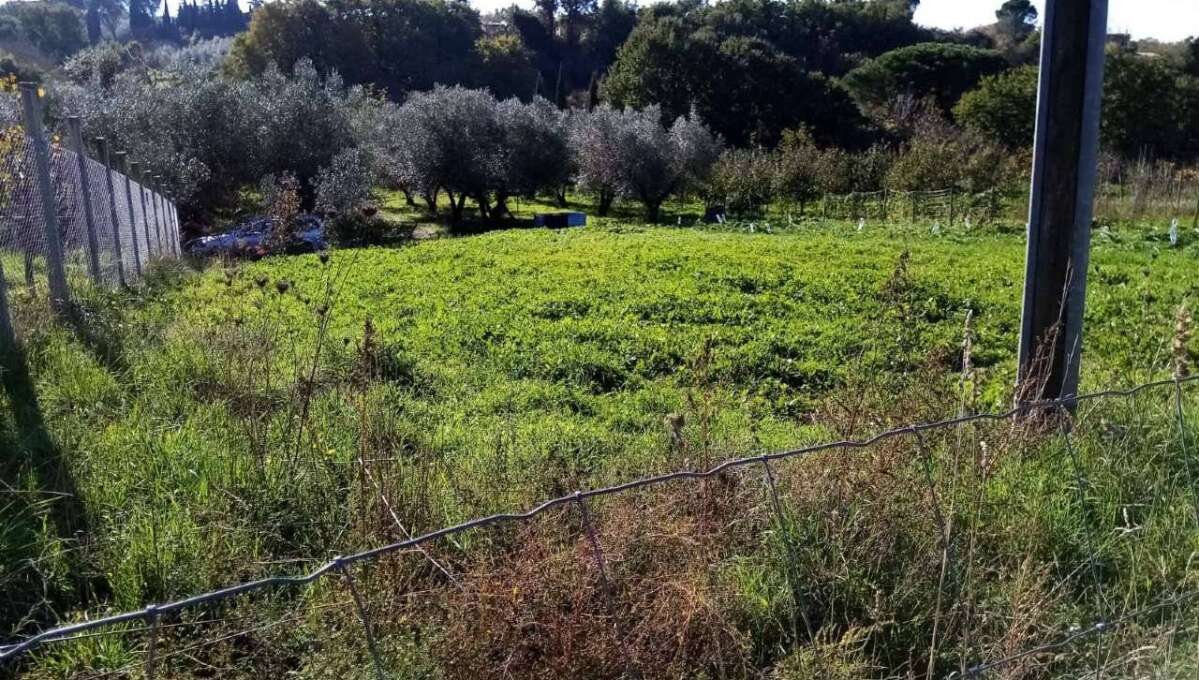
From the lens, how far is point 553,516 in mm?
3025

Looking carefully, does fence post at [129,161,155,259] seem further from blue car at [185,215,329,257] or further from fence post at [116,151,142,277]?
blue car at [185,215,329,257]

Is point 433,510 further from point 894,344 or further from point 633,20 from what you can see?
point 633,20

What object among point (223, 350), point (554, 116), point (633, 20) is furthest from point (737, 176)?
point (633, 20)

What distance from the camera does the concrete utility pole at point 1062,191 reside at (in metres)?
3.87

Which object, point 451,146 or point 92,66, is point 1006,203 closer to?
point 451,146

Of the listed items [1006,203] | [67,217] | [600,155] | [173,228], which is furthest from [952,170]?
[67,217]

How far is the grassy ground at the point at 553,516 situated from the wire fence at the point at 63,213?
0.98 m

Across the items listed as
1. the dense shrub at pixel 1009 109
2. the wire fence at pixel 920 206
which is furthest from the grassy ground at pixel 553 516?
the dense shrub at pixel 1009 109

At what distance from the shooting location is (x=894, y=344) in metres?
6.82

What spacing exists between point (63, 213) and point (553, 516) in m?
7.16

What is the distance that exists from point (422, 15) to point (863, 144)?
31239mm

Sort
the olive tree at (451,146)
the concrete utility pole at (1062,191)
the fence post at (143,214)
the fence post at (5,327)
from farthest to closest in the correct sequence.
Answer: the olive tree at (451,146) < the fence post at (143,214) < the fence post at (5,327) < the concrete utility pole at (1062,191)

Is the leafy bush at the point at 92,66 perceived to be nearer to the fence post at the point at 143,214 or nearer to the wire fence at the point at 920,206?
the fence post at the point at 143,214

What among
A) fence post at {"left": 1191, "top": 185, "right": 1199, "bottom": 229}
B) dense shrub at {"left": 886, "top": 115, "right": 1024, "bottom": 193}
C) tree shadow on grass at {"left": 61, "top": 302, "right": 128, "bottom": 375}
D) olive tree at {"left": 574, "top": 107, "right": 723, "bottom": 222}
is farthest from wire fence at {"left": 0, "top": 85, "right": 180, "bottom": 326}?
dense shrub at {"left": 886, "top": 115, "right": 1024, "bottom": 193}
